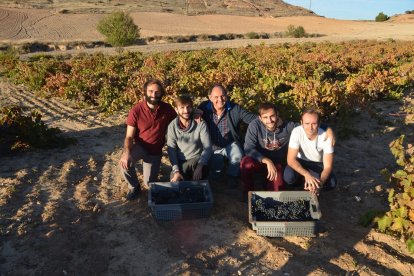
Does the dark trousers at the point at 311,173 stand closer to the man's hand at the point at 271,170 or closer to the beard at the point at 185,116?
the man's hand at the point at 271,170

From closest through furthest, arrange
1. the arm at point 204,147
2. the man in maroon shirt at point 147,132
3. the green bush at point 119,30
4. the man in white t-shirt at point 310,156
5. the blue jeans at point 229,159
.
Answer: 1. the man in white t-shirt at point 310,156
2. the arm at point 204,147
3. the man in maroon shirt at point 147,132
4. the blue jeans at point 229,159
5. the green bush at point 119,30

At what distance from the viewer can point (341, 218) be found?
4418 millimetres

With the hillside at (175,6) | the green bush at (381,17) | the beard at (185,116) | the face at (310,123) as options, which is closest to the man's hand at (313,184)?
the face at (310,123)

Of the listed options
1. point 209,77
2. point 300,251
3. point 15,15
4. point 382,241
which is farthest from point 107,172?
point 15,15

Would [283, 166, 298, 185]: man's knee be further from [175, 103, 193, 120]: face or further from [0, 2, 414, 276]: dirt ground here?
[175, 103, 193, 120]: face

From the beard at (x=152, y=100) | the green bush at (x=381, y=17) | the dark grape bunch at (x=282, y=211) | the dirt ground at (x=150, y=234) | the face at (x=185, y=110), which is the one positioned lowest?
the dirt ground at (x=150, y=234)

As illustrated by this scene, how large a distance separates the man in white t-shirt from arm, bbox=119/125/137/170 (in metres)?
1.78

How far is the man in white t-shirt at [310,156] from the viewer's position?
13.6ft

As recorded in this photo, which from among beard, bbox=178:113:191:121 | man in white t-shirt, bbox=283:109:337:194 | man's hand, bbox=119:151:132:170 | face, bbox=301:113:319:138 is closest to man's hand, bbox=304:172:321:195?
man in white t-shirt, bbox=283:109:337:194

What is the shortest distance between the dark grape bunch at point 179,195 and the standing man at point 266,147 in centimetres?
58

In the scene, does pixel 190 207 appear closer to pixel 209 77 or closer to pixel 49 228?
pixel 49 228

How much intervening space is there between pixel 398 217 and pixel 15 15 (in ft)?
A: 199

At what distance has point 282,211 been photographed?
3.95 m

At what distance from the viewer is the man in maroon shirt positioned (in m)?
4.59
